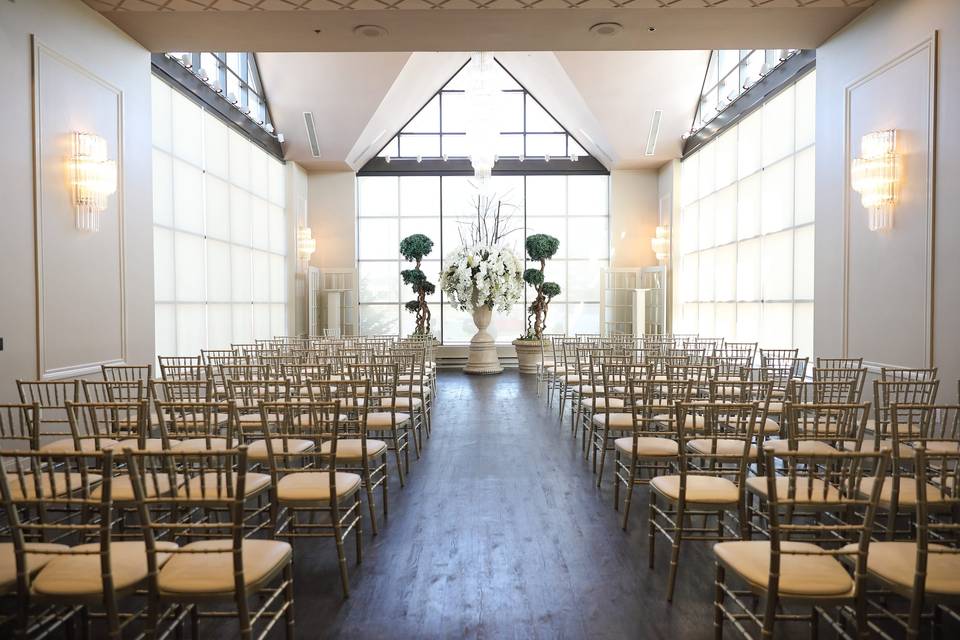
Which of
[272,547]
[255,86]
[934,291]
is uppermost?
[255,86]

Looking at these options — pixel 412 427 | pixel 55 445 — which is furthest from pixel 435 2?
pixel 55 445

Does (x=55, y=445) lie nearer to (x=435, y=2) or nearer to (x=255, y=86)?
(x=435, y=2)

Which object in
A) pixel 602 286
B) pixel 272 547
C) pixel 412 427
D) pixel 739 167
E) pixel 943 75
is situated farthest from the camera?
pixel 602 286

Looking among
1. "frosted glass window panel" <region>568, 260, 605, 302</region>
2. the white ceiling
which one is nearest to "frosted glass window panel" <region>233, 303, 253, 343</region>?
the white ceiling

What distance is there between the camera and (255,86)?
36.3 feet

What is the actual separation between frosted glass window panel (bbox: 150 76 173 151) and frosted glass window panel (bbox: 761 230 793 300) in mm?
7782

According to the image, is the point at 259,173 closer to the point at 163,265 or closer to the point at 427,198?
the point at 163,265

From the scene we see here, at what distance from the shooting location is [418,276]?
498 inches

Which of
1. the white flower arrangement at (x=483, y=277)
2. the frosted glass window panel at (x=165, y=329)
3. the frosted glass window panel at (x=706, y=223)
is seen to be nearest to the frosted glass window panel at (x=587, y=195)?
the frosted glass window panel at (x=706, y=223)

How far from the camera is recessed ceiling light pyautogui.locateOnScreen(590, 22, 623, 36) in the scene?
21.2 ft

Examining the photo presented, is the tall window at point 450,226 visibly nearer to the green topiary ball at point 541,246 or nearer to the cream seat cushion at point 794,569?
the green topiary ball at point 541,246

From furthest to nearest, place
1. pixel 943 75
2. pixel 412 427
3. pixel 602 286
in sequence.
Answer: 1. pixel 602 286
2. pixel 412 427
3. pixel 943 75

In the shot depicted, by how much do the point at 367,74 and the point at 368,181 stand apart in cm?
389

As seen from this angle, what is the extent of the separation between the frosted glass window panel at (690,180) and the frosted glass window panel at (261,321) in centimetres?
791
